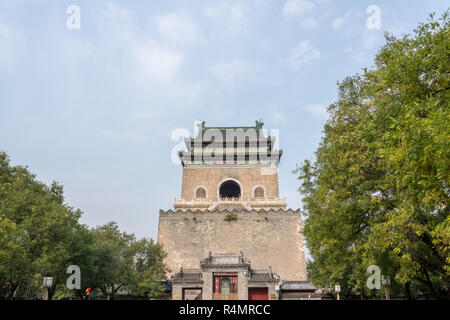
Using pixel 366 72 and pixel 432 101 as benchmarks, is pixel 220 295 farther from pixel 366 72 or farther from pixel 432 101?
pixel 432 101

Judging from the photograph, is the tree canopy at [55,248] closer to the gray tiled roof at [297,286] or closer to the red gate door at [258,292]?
the red gate door at [258,292]

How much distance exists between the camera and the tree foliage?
9.04 metres

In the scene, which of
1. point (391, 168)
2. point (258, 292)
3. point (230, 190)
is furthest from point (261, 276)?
point (230, 190)

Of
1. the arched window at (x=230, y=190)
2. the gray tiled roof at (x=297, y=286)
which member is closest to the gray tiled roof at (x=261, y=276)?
the gray tiled roof at (x=297, y=286)

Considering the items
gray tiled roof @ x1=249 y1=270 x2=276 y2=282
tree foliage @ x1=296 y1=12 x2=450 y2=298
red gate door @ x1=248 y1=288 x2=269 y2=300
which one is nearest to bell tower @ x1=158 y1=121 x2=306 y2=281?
gray tiled roof @ x1=249 y1=270 x2=276 y2=282

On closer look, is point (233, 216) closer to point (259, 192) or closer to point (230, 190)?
point (259, 192)

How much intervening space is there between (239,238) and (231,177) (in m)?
9.81

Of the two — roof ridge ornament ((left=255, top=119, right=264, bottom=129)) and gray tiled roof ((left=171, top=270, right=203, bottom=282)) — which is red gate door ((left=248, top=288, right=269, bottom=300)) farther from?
roof ridge ornament ((left=255, top=119, right=264, bottom=129))

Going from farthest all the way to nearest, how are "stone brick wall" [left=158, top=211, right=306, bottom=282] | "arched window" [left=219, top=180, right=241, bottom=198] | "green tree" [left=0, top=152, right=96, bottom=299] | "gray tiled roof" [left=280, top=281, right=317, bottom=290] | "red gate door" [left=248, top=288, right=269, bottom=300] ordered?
"arched window" [left=219, top=180, right=241, bottom=198], "stone brick wall" [left=158, top=211, right=306, bottom=282], "gray tiled roof" [left=280, top=281, right=317, bottom=290], "red gate door" [left=248, top=288, right=269, bottom=300], "green tree" [left=0, top=152, right=96, bottom=299]

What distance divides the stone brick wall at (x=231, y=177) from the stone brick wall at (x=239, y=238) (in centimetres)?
608

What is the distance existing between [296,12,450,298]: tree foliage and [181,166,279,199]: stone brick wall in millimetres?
26151
